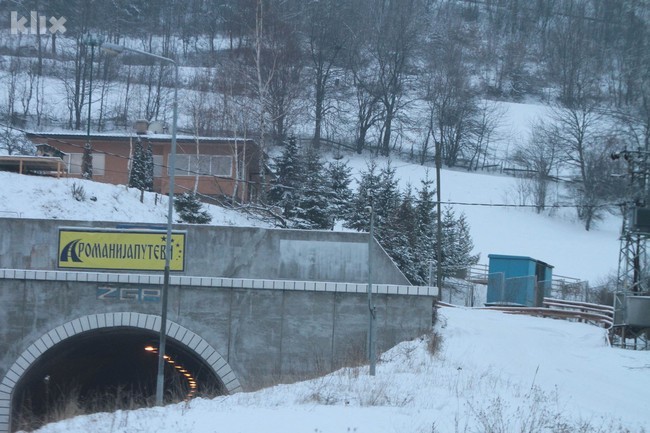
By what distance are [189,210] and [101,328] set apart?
11.6 m

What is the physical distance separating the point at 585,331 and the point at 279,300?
37.9ft

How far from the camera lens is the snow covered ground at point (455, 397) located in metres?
11.5

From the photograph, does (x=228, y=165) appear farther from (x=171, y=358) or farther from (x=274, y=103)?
(x=171, y=358)

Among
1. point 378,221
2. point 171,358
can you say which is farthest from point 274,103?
point 171,358

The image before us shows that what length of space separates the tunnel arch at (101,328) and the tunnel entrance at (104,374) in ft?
0.73

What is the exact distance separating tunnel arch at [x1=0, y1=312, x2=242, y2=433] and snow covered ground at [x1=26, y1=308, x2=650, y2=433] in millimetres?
5386

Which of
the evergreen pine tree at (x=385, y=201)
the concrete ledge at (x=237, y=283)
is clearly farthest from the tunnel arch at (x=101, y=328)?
the evergreen pine tree at (x=385, y=201)

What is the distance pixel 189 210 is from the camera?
35000 mm

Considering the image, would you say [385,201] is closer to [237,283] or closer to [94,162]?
[94,162]

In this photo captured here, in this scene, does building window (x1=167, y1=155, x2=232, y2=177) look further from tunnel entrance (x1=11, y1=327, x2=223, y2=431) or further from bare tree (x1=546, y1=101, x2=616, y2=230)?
bare tree (x1=546, y1=101, x2=616, y2=230)

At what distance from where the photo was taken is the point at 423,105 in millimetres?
73312

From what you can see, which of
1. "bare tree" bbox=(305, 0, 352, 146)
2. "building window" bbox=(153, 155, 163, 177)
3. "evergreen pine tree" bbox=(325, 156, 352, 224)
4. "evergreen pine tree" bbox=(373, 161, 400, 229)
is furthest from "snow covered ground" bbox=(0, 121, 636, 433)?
"bare tree" bbox=(305, 0, 352, 146)

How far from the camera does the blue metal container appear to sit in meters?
35.4

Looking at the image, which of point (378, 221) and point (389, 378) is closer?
point (389, 378)
